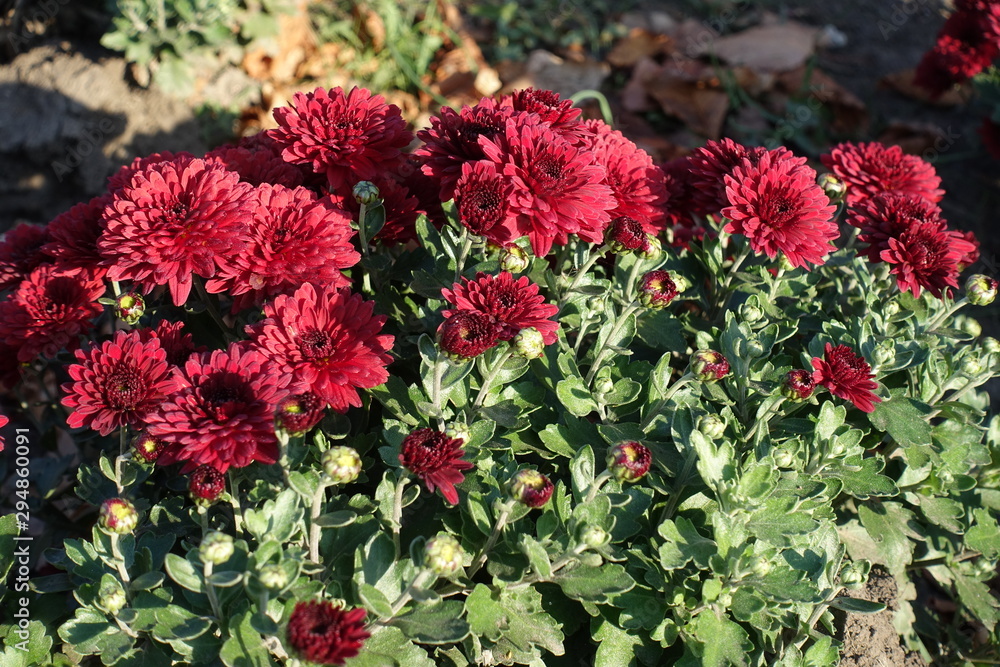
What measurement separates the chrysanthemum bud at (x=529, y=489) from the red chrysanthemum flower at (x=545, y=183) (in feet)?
1.73

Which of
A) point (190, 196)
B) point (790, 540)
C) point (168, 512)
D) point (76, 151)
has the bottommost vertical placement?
point (76, 151)

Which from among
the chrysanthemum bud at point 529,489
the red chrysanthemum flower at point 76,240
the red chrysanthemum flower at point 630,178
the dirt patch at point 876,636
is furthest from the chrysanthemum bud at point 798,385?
the red chrysanthemum flower at point 76,240

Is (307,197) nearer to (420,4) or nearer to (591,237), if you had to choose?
(591,237)

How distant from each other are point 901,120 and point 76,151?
192 inches

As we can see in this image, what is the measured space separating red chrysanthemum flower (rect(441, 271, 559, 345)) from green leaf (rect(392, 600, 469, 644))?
60 cm

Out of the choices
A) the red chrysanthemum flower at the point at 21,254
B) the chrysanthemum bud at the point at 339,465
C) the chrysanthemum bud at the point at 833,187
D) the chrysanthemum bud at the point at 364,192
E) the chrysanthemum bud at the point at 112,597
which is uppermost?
the chrysanthemum bud at the point at 364,192

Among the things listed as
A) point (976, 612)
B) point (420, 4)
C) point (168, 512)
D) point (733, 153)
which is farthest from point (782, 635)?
point (420, 4)

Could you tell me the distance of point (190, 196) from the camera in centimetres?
188

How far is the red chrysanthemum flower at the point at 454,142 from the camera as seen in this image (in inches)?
78.2

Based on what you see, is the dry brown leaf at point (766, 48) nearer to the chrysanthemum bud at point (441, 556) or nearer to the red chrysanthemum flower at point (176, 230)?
the red chrysanthemum flower at point (176, 230)

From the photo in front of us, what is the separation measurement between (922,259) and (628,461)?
113cm

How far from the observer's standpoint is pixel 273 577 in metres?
1.51

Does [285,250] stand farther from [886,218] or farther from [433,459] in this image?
[886,218]

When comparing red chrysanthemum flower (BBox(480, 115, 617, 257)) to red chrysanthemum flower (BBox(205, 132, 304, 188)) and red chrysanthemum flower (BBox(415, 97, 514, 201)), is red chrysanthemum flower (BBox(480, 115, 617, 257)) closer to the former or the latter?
red chrysanthemum flower (BBox(415, 97, 514, 201))
